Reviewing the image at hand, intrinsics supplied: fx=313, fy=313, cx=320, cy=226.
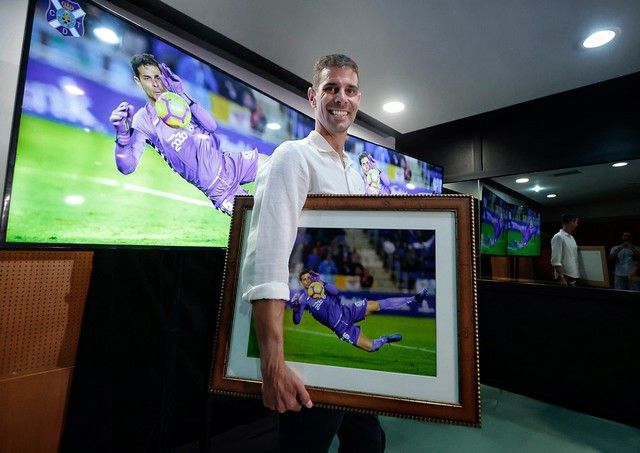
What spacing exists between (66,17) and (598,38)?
3.24 m

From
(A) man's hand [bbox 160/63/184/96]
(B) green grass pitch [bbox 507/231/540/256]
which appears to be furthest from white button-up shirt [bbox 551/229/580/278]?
(A) man's hand [bbox 160/63/184/96]

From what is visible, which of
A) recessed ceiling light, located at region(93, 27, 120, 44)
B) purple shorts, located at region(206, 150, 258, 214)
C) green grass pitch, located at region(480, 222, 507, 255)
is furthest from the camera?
green grass pitch, located at region(480, 222, 507, 255)

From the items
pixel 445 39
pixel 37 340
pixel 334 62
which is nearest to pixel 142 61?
pixel 334 62

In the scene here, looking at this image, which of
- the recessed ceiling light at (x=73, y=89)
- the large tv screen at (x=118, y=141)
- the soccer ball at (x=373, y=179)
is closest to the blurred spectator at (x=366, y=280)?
the large tv screen at (x=118, y=141)

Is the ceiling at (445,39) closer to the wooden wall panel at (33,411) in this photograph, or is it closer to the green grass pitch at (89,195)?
the green grass pitch at (89,195)

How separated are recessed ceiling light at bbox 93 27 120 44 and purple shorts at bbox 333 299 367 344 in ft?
5.12

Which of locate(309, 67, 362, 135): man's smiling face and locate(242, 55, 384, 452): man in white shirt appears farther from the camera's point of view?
locate(309, 67, 362, 135): man's smiling face

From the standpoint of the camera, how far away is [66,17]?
1269 mm

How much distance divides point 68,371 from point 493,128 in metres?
4.14

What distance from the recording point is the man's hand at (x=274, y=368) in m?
0.69

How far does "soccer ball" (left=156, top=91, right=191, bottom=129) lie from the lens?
1592mm

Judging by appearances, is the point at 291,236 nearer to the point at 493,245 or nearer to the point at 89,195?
the point at 89,195

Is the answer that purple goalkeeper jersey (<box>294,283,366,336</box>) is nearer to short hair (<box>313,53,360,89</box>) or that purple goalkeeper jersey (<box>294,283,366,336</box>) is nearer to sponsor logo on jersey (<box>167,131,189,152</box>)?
short hair (<box>313,53,360,89</box>)

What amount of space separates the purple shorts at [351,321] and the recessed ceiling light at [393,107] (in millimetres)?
3002
